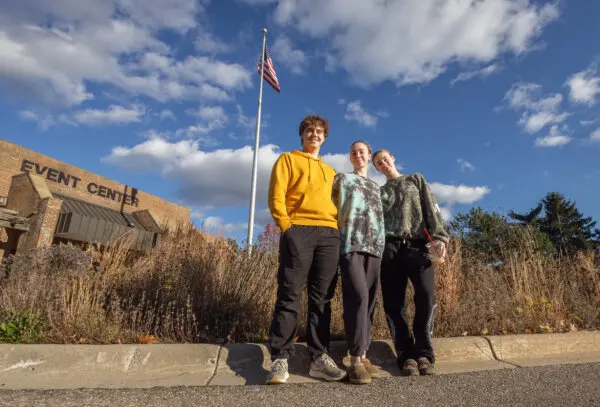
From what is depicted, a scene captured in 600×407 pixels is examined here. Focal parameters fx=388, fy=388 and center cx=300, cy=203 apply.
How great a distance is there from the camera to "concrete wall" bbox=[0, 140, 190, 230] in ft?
62.2

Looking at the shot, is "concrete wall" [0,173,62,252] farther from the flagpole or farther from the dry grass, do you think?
the dry grass

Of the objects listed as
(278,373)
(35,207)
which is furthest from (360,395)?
(35,207)

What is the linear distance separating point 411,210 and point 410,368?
4.04 feet

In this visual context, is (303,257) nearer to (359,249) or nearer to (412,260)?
(359,249)

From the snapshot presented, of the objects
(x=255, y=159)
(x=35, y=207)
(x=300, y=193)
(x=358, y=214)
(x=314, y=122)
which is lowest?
(x=358, y=214)

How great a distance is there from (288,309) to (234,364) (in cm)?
64

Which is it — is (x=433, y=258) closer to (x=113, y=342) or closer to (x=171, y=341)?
(x=171, y=341)

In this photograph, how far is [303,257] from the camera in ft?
9.21

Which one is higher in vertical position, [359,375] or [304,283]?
[304,283]

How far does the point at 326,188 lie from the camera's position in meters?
3.10

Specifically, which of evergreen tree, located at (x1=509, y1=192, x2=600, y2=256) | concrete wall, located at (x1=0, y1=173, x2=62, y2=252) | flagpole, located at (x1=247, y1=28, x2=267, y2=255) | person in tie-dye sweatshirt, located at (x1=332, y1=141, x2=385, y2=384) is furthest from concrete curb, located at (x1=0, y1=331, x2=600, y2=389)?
evergreen tree, located at (x1=509, y1=192, x2=600, y2=256)

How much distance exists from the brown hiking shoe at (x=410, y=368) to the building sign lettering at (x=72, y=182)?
22427 mm

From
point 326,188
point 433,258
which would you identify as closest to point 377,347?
point 433,258

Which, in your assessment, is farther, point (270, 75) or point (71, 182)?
point (71, 182)
